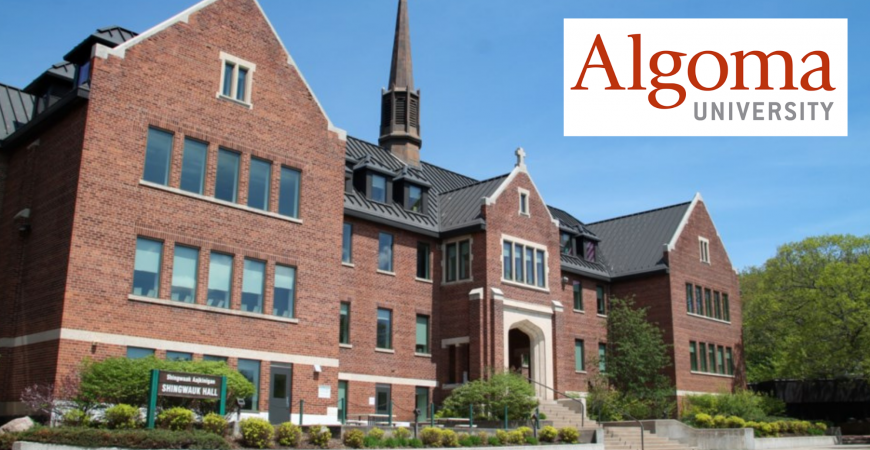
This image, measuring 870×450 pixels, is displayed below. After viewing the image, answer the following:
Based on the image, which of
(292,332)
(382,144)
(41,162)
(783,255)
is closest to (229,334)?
(292,332)

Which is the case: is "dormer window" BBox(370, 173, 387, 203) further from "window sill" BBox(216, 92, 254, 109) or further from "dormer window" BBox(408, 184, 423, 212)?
"window sill" BBox(216, 92, 254, 109)

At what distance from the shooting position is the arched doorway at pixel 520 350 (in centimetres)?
3691

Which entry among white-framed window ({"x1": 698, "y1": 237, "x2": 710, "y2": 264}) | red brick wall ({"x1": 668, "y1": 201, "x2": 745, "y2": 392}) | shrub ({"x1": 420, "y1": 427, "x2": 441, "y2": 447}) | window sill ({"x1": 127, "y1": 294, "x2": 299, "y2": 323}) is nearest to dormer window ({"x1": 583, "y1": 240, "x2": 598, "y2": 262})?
red brick wall ({"x1": 668, "y1": 201, "x2": 745, "y2": 392})

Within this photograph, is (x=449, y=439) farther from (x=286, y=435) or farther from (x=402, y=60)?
(x=402, y=60)

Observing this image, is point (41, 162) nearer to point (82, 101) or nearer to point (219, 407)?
point (82, 101)

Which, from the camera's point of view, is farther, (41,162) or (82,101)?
(41,162)

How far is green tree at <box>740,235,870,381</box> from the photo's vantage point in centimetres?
4391

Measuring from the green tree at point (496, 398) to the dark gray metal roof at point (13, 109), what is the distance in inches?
684

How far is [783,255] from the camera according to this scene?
182ft

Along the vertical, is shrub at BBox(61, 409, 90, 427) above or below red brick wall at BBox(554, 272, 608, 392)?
below

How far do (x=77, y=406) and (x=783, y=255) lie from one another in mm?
47961

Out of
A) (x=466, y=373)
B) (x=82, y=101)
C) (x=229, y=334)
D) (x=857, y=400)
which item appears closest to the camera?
(x=82, y=101)

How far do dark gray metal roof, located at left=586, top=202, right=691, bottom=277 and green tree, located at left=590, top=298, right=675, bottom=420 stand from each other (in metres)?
3.12

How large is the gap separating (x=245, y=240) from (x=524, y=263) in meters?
13.9
